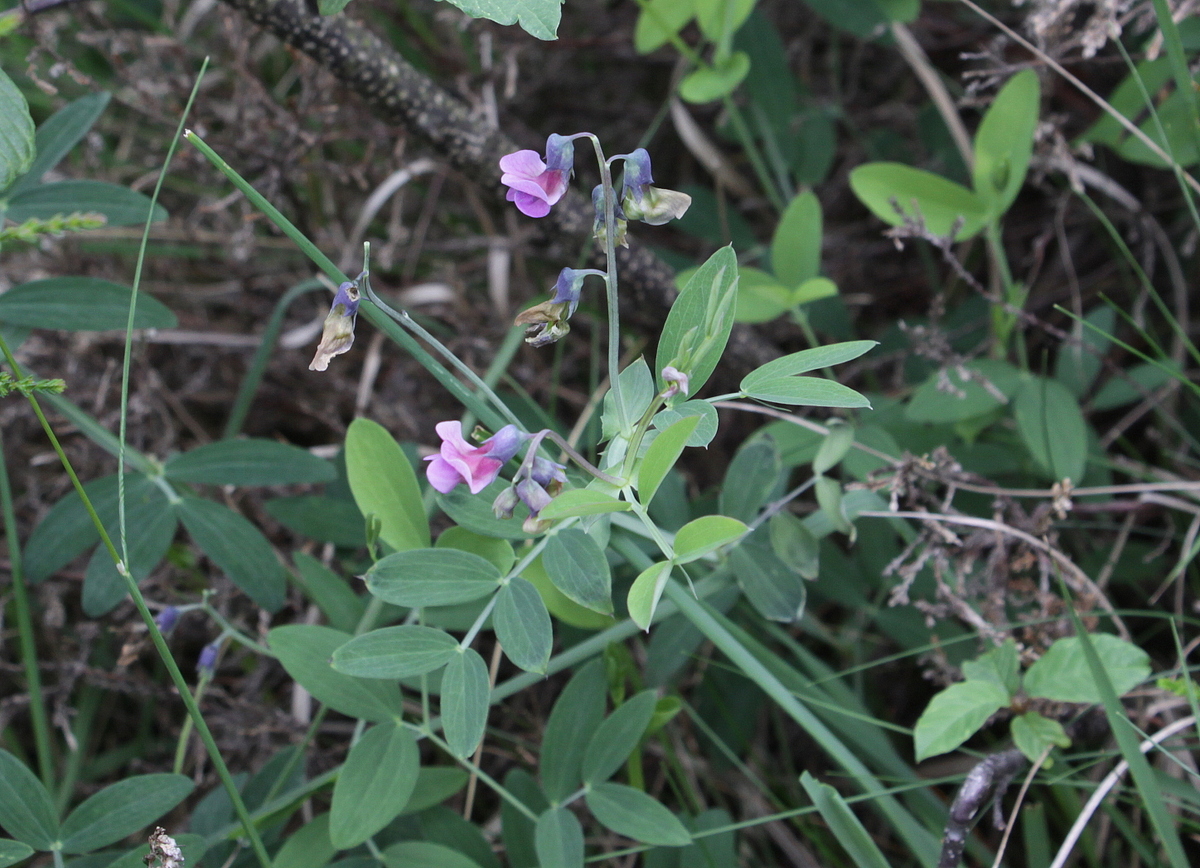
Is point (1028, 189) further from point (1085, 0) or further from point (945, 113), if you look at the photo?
point (1085, 0)

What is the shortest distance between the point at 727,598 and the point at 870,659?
50 cm

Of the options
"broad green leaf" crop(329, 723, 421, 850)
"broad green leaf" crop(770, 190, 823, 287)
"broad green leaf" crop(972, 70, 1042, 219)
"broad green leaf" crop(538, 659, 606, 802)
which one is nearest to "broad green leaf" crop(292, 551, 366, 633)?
"broad green leaf" crop(329, 723, 421, 850)

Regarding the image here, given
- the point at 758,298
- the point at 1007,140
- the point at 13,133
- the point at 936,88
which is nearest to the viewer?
the point at 13,133

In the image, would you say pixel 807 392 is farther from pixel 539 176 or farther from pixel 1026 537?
pixel 1026 537

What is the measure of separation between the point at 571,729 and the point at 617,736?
2.9 inches

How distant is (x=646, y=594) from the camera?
2.92 feet

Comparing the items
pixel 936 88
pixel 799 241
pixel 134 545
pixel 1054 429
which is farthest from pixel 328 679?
pixel 936 88

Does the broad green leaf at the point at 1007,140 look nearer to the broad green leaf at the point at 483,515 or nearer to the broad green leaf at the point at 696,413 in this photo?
the broad green leaf at the point at 696,413

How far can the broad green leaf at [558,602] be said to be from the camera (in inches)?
47.4

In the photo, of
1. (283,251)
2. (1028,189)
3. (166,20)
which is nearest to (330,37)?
(283,251)

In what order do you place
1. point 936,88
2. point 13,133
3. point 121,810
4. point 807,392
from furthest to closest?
1. point 936,88
2. point 121,810
3. point 13,133
4. point 807,392

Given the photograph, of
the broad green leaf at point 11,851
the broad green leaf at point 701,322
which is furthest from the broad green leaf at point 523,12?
the broad green leaf at point 11,851

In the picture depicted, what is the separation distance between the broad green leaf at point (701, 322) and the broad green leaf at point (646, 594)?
20cm

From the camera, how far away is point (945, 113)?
1.82 metres
